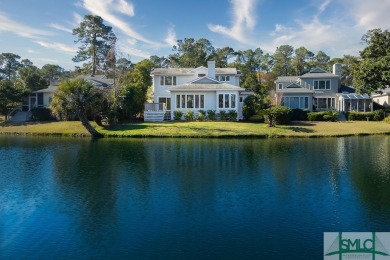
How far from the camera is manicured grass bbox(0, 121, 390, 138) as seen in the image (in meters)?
40.8

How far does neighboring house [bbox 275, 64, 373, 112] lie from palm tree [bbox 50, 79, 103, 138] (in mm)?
29646

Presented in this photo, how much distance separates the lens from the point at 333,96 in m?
60.3

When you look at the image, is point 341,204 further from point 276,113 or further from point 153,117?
point 153,117

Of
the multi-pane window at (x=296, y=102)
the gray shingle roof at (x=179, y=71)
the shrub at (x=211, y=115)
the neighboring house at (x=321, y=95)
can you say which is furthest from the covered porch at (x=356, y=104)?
the shrub at (x=211, y=115)

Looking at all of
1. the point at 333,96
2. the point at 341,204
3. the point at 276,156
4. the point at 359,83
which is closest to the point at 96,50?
the point at 333,96

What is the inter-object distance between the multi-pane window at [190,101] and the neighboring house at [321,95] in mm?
14834

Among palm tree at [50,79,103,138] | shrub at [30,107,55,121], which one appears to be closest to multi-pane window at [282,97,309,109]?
palm tree at [50,79,103,138]

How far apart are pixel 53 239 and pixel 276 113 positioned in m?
36.3

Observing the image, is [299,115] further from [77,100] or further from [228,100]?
[77,100]

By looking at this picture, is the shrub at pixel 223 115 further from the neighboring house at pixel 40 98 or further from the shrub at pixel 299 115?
the neighboring house at pixel 40 98

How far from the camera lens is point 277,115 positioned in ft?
149

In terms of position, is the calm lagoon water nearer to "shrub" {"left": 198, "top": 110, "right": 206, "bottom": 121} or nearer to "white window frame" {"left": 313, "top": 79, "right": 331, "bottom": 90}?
"shrub" {"left": 198, "top": 110, "right": 206, "bottom": 121}

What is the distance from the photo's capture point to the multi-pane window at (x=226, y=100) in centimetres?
4972

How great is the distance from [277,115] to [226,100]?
7.61 meters
